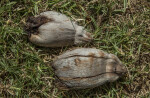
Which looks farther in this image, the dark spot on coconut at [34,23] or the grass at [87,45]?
the grass at [87,45]

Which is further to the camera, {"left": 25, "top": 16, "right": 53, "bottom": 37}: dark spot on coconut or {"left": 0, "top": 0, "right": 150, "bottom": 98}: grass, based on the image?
{"left": 0, "top": 0, "right": 150, "bottom": 98}: grass

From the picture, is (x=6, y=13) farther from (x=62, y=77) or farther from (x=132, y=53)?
(x=132, y=53)

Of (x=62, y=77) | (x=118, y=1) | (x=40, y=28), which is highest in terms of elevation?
(x=118, y=1)

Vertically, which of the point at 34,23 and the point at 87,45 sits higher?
the point at 34,23

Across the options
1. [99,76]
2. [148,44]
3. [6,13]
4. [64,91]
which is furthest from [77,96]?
[6,13]

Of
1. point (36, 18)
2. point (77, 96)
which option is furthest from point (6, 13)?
point (77, 96)

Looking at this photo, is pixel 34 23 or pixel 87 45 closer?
pixel 34 23

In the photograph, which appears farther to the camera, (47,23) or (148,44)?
(148,44)

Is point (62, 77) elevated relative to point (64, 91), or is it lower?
elevated
